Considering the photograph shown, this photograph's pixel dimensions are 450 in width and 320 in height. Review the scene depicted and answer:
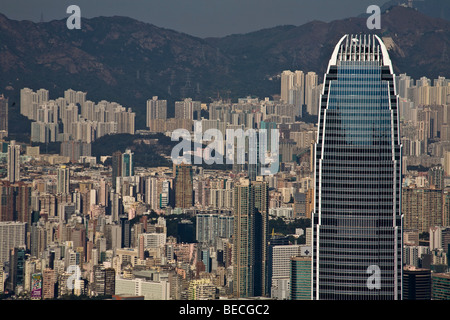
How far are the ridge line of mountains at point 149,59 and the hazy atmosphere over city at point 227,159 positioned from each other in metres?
0.05

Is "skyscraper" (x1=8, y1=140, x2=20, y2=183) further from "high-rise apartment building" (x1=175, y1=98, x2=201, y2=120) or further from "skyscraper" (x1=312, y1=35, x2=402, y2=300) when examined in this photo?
"skyscraper" (x1=312, y1=35, x2=402, y2=300)

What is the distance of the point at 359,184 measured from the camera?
31.5 feet

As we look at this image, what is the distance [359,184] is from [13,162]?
37.9 feet

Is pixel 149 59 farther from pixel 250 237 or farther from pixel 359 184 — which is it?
pixel 359 184

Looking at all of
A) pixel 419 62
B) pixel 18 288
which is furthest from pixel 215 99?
pixel 18 288

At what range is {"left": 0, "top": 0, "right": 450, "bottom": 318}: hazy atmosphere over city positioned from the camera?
9594 millimetres

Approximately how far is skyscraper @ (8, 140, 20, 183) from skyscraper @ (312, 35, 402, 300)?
34.0 ft

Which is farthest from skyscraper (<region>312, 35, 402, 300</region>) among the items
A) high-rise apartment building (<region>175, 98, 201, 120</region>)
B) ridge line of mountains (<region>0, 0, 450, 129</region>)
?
high-rise apartment building (<region>175, 98, 201, 120</region>)

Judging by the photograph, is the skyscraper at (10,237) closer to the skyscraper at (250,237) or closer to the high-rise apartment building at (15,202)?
the high-rise apartment building at (15,202)

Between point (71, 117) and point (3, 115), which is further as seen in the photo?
point (71, 117)

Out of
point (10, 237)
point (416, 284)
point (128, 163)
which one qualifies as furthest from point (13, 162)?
point (416, 284)

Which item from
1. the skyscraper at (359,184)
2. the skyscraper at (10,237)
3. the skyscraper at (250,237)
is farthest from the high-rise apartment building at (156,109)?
the skyscraper at (359,184)
